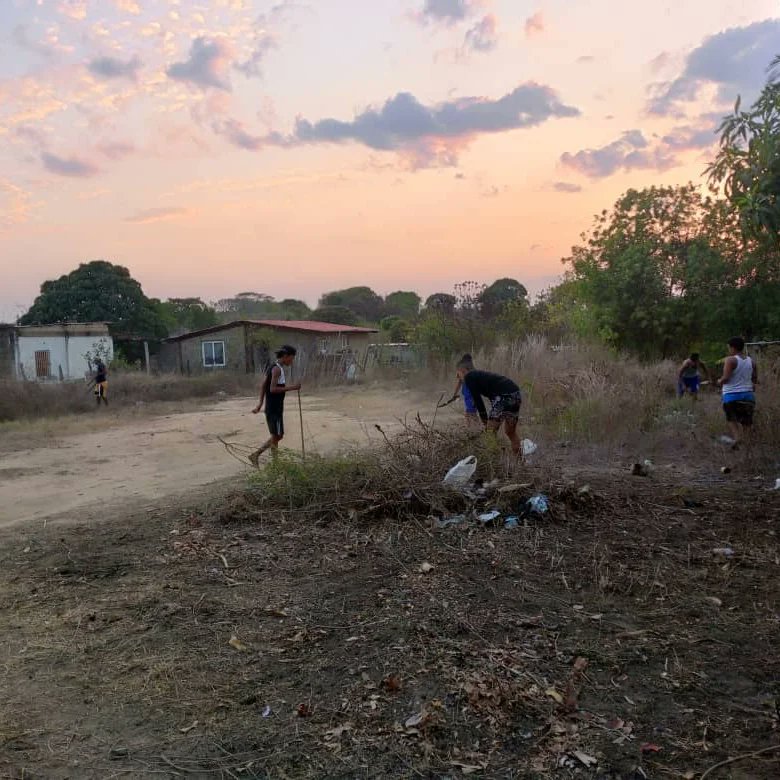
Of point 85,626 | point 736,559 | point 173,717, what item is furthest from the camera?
point 736,559

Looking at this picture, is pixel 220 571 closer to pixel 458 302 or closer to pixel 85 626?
pixel 85 626

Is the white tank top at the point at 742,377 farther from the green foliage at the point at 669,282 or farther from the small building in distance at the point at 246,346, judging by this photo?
the small building in distance at the point at 246,346

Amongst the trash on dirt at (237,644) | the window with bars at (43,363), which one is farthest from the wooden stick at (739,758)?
the window with bars at (43,363)

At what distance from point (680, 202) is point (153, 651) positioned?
18796mm

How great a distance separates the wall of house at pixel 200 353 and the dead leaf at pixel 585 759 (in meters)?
29.0

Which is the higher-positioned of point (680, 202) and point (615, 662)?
point (680, 202)

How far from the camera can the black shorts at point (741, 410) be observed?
791 cm

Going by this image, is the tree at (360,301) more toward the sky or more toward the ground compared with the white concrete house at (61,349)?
more toward the sky

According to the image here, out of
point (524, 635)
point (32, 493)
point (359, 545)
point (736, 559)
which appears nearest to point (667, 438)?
point (736, 559)

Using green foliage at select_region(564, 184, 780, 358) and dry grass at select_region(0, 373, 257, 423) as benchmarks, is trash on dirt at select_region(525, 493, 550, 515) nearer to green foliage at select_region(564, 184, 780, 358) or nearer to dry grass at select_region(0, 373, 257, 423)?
green foliage at select_region(564, 184, 780, 358)

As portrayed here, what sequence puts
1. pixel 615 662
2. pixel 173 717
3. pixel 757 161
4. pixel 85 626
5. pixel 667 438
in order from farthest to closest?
1. pixel 667 438
2. pixel 757 161
3. pixel 85 626
4. pixel 615 662
5. pixel 173 717

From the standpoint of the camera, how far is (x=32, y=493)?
8172 millimetres

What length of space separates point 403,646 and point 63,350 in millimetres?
29332

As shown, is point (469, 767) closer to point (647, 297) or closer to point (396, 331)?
point (647, 297)
